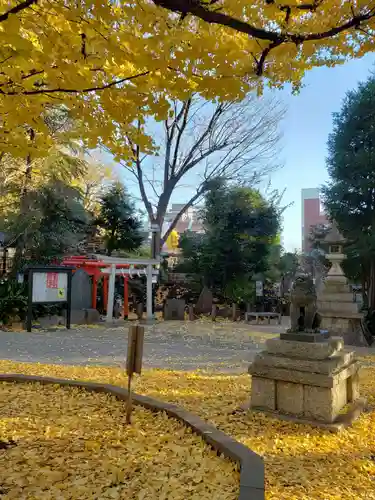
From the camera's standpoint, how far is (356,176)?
41.2ft

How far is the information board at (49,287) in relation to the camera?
36.5ft

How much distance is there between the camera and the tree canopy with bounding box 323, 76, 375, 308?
40.5 ft

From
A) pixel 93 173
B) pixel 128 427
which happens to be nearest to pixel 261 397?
pixel 128 427

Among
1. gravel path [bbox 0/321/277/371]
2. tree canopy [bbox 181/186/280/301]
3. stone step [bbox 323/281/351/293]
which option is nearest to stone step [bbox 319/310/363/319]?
stone step [bbox 323/281/351/293]

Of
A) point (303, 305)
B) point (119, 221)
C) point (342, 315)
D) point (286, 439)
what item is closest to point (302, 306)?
point (303, 305)

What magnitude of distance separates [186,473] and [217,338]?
7789mm

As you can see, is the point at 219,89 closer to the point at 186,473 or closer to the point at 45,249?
the point at 186,473

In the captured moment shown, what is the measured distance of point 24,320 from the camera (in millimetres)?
12102

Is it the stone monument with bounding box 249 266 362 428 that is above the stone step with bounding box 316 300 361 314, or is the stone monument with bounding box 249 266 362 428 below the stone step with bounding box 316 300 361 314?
below

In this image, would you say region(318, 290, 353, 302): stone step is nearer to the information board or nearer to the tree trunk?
the information board

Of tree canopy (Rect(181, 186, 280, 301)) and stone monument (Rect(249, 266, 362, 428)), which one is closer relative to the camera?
stone monument (Rect(249, 266, 362, 428))

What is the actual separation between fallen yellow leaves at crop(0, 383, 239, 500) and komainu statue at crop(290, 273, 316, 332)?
154 cm

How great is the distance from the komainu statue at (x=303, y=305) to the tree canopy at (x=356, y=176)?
8856 millimetres

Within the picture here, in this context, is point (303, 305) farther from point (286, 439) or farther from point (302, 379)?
point (286, 439)
